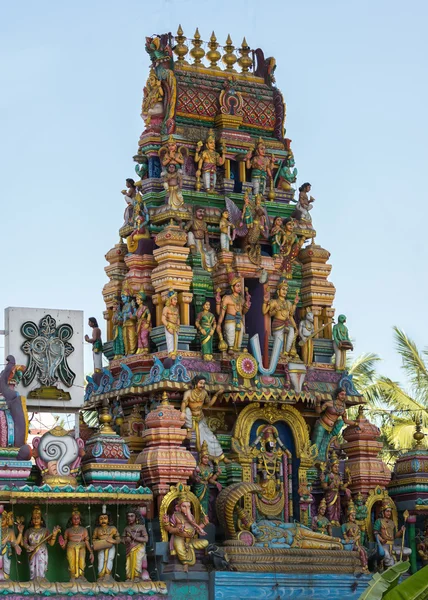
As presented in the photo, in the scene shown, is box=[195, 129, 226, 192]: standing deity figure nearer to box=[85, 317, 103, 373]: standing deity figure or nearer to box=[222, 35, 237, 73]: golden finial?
box=[222, 35, 237, 73]: golden finial

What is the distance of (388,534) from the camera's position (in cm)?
4538

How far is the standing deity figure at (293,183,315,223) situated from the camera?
156 ft

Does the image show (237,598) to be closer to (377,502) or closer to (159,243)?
(377,502)

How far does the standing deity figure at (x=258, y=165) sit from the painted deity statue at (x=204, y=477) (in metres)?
7.37

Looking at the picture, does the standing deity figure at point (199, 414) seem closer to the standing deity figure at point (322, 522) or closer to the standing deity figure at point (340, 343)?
the standing deity figure at point (322, 522)

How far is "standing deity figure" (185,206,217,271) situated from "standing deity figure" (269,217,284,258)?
1714 millimetres

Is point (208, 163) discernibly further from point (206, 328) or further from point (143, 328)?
point (143, 328)

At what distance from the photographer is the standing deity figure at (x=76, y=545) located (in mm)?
40469

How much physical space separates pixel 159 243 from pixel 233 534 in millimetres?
7516

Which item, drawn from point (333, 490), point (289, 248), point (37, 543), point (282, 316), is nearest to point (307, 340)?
point (282, 316)

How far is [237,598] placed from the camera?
136ft

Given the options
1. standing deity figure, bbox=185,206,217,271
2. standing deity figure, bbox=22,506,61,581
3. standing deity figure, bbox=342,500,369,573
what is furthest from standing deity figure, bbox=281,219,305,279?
standing deity figure, bbox=22,506,61,581

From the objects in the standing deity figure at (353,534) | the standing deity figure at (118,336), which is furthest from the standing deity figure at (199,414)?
the standing deity figure at (353,534)

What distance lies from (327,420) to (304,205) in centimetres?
589
